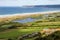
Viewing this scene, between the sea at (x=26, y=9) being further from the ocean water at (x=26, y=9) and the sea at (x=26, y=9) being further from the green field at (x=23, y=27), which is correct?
the green field at (x=23, y=27)

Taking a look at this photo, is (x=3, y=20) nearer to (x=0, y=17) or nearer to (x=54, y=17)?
(x=0, y=17)

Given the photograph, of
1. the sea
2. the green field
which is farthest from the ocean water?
the green field

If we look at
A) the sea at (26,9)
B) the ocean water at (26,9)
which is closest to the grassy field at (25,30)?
the sea at (26,9)

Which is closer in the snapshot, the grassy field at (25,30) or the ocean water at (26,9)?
the grassy field at (25,30)

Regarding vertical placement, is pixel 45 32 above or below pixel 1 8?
below

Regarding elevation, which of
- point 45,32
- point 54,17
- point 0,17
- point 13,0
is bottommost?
point 45,32

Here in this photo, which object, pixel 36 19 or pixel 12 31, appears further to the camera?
pixel 36 19

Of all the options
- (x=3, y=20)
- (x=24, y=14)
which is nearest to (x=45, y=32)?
(x=24, y=14)

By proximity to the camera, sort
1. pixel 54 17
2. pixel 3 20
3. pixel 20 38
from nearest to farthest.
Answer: pixel 20 38
pixel 3 20
pixel 54 17

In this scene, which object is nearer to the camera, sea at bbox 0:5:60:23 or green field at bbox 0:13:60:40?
green field at bbox 0:13:60:40

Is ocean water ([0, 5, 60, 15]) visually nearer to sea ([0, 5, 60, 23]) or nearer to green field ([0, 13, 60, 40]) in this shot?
sea ([0, 5, 60, 23])

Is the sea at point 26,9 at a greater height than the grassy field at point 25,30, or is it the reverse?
the sea at point 26,9
